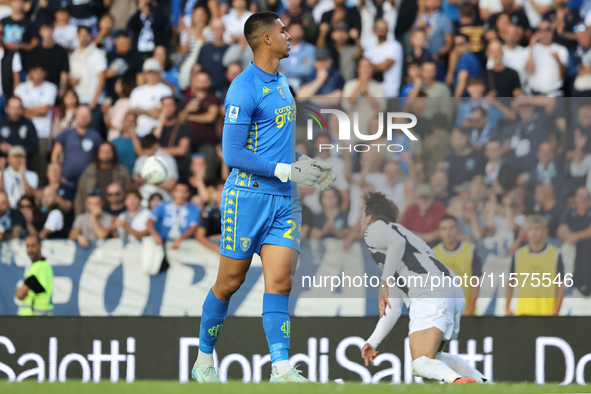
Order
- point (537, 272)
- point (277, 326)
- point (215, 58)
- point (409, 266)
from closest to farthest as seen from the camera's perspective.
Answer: point (277, 326)
point (409, 266)
point (537, 272)
point (215, 58)

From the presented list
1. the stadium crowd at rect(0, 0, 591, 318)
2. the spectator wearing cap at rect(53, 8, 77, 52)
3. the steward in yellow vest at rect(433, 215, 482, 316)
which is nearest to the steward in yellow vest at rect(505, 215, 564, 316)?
the stadium crowd at rect(0, 0, 591, 318)

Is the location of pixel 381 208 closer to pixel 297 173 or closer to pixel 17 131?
pixel 297 173

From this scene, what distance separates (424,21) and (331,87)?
148cm

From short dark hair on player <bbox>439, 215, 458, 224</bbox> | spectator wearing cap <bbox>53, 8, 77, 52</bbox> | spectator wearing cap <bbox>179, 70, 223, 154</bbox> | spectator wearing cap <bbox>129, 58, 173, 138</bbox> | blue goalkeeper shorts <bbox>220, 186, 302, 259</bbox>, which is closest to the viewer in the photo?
blue goalkeeper shorts <bbox>220, 186, 302, 259</bbox>

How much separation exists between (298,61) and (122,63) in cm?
220

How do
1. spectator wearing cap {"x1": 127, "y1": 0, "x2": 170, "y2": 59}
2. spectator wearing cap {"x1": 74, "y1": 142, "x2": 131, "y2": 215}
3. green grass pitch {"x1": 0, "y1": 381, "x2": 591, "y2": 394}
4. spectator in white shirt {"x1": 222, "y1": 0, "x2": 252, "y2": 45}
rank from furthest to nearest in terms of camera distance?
spectator wearing cap {"x1": 127, "y1": 0, "x2": 170, "y2": 59} < spectator in white shirt {"x1": 222, "y1": 0, "x2": 252, "y2": 45} < spectator wearing cap {"x1": 74, "y1": 142, "x2": 131, "y2": 215} < green grass pitch {"x1": 0, "y1": 381, "x2": 591, "y2": 394}

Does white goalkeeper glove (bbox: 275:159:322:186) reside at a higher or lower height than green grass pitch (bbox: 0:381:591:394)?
higher

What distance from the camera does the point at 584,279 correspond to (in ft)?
23.2

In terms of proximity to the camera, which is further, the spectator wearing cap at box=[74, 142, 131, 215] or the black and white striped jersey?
the spectator wearing cap at box=[74, 142, 131, 215]

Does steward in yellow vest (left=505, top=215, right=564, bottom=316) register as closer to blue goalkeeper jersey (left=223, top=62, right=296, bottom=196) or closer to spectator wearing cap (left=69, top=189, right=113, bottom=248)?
blue goalkeeper jersey (left=223, top=62, right=296, bottom=196)

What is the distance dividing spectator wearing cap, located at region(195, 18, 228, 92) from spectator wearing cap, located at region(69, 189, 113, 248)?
198 centimetres

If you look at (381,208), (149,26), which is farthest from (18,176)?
(381,208)

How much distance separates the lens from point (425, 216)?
725 centimetres

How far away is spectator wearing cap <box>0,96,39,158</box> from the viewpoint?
29.7 ft
